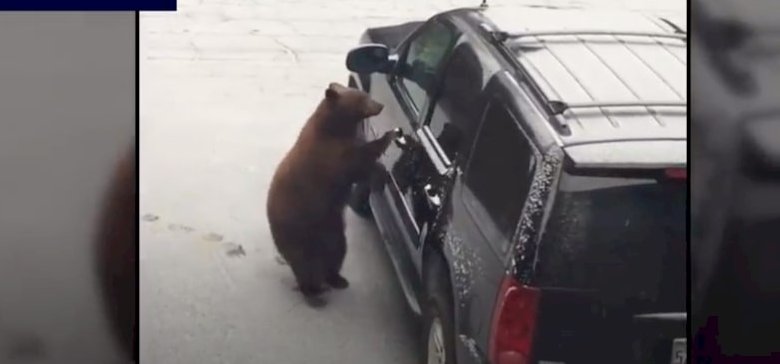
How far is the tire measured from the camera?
10.9 ft

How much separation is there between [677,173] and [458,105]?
23.2 inches

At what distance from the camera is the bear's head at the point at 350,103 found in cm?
330

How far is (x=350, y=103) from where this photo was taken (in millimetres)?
3311

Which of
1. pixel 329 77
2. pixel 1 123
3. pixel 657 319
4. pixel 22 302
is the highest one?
pixel 329 77

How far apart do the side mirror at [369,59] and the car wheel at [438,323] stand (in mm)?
553

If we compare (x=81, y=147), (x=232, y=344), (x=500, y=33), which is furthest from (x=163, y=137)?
(x=500, y=33)

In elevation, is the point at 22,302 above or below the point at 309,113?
below

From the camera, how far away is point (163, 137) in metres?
3.32

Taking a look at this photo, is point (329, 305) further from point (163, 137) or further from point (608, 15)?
point (608, 15)

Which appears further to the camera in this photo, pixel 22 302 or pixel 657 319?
pixel 22 302

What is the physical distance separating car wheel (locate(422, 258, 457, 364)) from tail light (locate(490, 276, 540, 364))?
126mm

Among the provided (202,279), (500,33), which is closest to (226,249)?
(202,279)

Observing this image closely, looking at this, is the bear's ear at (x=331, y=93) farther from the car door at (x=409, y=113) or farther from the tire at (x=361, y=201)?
the tire at (x=361, y=201)

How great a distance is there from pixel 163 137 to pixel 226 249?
33cm
